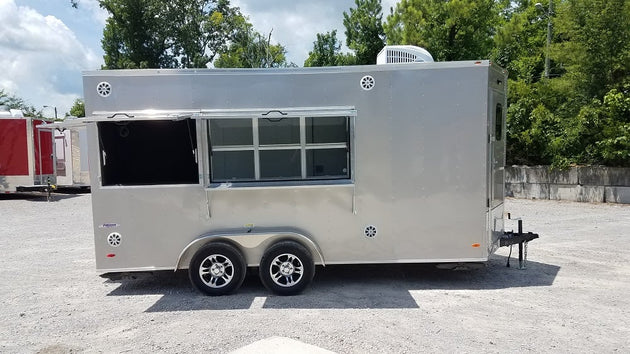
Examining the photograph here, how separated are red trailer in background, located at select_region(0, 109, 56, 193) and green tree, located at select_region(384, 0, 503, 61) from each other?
14904 millimetres

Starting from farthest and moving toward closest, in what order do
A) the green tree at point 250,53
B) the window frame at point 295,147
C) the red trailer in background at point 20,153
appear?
the green tree at point 250,53
the red trailer in background at point 20,153
the window frame at point 295,147

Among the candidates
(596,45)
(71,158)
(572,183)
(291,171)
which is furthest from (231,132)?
(71,158)

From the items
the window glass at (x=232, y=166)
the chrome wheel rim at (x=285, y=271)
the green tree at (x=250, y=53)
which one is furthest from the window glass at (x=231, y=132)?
the green tree at (x=250, y=53)

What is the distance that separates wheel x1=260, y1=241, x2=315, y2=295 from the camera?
546 cm

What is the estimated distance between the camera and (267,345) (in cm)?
400

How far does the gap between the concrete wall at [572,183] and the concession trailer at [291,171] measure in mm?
9816

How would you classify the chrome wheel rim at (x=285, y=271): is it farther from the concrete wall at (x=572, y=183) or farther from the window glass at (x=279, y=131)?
the concrete wall at (x=572, y=183)

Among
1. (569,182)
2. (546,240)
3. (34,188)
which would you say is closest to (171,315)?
(546,240)

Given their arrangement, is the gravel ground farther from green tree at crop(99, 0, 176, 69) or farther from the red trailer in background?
green tree at crop(99, 0, 176, 69)

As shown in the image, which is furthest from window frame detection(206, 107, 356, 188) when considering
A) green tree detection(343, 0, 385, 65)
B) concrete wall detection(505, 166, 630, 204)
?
green tree detection(343, 0, 385, 65)

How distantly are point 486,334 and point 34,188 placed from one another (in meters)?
17.6

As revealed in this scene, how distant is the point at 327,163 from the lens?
5738 mm

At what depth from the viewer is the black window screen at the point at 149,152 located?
5.57 metres

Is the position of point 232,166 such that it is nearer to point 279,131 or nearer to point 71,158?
point 279,131
